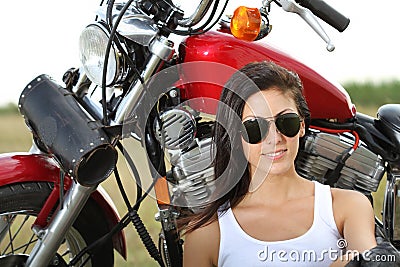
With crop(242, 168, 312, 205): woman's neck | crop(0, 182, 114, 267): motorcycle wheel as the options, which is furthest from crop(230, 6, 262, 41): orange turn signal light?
crop(0, 182, 114, 267): motorcycle wheel

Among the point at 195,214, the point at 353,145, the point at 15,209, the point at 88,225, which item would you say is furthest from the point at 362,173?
the point at 15,209

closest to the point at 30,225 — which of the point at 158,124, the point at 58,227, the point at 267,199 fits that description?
the point at 58,227

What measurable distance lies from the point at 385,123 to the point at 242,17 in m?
0.63

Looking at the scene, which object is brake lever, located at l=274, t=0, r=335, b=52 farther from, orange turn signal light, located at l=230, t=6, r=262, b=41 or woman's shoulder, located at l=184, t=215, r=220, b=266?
woman's shoulder, located at l=184, t=215, r=220, b=266

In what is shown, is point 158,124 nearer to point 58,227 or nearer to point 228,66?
point 228,66

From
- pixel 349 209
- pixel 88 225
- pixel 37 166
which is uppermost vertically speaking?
pixel 349 209

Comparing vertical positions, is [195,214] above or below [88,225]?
above

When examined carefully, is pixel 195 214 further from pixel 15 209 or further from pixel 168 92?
pixel 15 209

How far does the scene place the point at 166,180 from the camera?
7.36ft

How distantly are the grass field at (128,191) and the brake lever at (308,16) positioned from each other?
555 mm

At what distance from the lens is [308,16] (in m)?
2.19

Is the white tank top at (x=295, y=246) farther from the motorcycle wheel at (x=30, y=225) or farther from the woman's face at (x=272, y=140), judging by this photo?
the motorcycle wheel at (x=30, y=225)

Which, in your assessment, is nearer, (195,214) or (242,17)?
(242,17)

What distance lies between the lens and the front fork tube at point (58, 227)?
7.36ft
